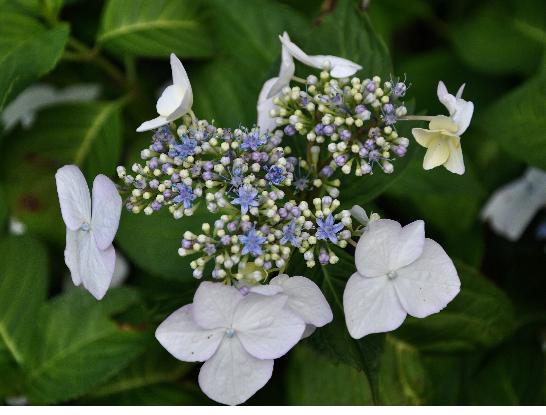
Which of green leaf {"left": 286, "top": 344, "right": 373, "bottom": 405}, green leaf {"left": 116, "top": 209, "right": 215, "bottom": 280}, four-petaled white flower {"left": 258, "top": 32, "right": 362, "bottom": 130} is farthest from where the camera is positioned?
green leaf {"left": 286, "top": 344, "right": 373, "bottom": 405}

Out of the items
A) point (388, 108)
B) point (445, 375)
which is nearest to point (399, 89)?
point (388, 108)

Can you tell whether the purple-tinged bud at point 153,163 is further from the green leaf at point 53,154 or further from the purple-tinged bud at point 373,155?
the green leaf at point 53,154

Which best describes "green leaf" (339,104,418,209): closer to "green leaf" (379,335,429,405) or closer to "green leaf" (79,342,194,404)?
"green leaf" (379,335,429,405)

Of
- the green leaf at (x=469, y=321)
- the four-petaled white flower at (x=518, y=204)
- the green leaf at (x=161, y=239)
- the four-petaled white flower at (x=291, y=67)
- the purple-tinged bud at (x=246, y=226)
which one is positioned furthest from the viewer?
the four-petaled white flower at (x=518, y=204)

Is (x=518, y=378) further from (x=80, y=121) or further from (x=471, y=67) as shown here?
(x=80, y=121)

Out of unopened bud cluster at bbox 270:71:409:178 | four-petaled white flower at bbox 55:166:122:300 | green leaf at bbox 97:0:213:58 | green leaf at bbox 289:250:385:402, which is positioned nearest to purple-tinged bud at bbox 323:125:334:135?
unopened bud cluster at bbox 270:71:409:178

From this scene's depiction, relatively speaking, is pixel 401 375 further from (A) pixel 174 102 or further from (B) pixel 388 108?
(A) pixel 174 102

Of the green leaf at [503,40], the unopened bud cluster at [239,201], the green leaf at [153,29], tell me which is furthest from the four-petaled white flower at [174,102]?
the green leaf at [503,40]
